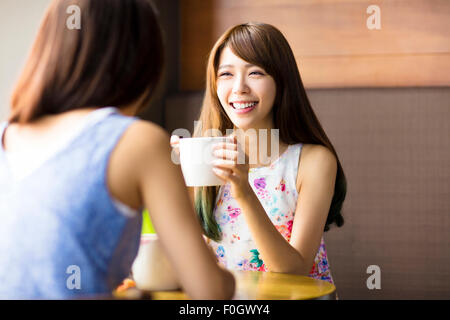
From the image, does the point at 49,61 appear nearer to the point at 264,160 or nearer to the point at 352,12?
the point at 264,160

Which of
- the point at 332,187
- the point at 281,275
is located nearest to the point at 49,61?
the point at 281,275

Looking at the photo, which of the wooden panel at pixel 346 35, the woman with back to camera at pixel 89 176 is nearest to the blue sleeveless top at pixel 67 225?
the woman with back to camera at pixel 89 176

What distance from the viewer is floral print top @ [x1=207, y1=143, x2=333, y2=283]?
57.4 inches

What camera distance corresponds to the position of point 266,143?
1.57 m

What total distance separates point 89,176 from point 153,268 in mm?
330

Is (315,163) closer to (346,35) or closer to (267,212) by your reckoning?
(267,212)

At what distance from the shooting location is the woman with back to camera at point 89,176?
0.66 meters

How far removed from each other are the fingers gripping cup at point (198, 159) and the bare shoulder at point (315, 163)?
0.45 metres

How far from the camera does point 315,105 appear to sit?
2.21 m

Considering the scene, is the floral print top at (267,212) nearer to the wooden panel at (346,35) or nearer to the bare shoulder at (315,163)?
the bare shoulder at (315,163)

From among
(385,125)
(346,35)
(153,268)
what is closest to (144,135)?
(153,268)

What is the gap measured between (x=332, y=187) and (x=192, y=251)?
813 mm

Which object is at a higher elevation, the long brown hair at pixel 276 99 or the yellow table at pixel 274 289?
the long brown hair at pixel 276 99

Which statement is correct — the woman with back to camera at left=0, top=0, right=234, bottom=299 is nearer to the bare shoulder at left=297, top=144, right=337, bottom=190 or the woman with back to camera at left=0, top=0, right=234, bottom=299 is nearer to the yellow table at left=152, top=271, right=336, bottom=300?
the yellow table at left=152, top=271, right=336, bottom=300
